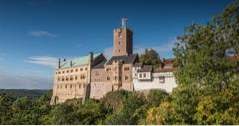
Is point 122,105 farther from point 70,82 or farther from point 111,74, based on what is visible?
point 70,82

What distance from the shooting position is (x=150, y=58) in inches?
2232

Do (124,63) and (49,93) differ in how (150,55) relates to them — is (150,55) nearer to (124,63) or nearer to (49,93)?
(124,63)

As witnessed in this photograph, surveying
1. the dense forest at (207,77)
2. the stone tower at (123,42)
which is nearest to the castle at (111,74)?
the stone tower at (123,42)

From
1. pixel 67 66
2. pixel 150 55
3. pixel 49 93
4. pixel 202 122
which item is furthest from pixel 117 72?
pixel 202 122

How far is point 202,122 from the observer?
640 inches

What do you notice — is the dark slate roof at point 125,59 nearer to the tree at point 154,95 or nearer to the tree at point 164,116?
the tree at point 154,95

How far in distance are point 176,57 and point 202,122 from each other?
5.62m

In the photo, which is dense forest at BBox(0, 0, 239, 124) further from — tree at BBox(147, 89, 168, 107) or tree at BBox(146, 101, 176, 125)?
tree at BBox(147, 89, 168, 107)

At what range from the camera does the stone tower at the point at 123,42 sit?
6412cm

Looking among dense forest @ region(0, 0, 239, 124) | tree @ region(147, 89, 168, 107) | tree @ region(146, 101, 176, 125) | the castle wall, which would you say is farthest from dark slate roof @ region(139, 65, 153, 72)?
tree @ region(146, 101, 176, 125)

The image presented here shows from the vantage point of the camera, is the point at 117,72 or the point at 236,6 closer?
the point at 236,6

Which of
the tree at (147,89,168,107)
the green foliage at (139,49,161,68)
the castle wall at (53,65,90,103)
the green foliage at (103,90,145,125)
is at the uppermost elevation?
the green foliage at (139,49,161,68)

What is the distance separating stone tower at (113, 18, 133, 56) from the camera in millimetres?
64125

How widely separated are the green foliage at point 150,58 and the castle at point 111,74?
4.36 ft
